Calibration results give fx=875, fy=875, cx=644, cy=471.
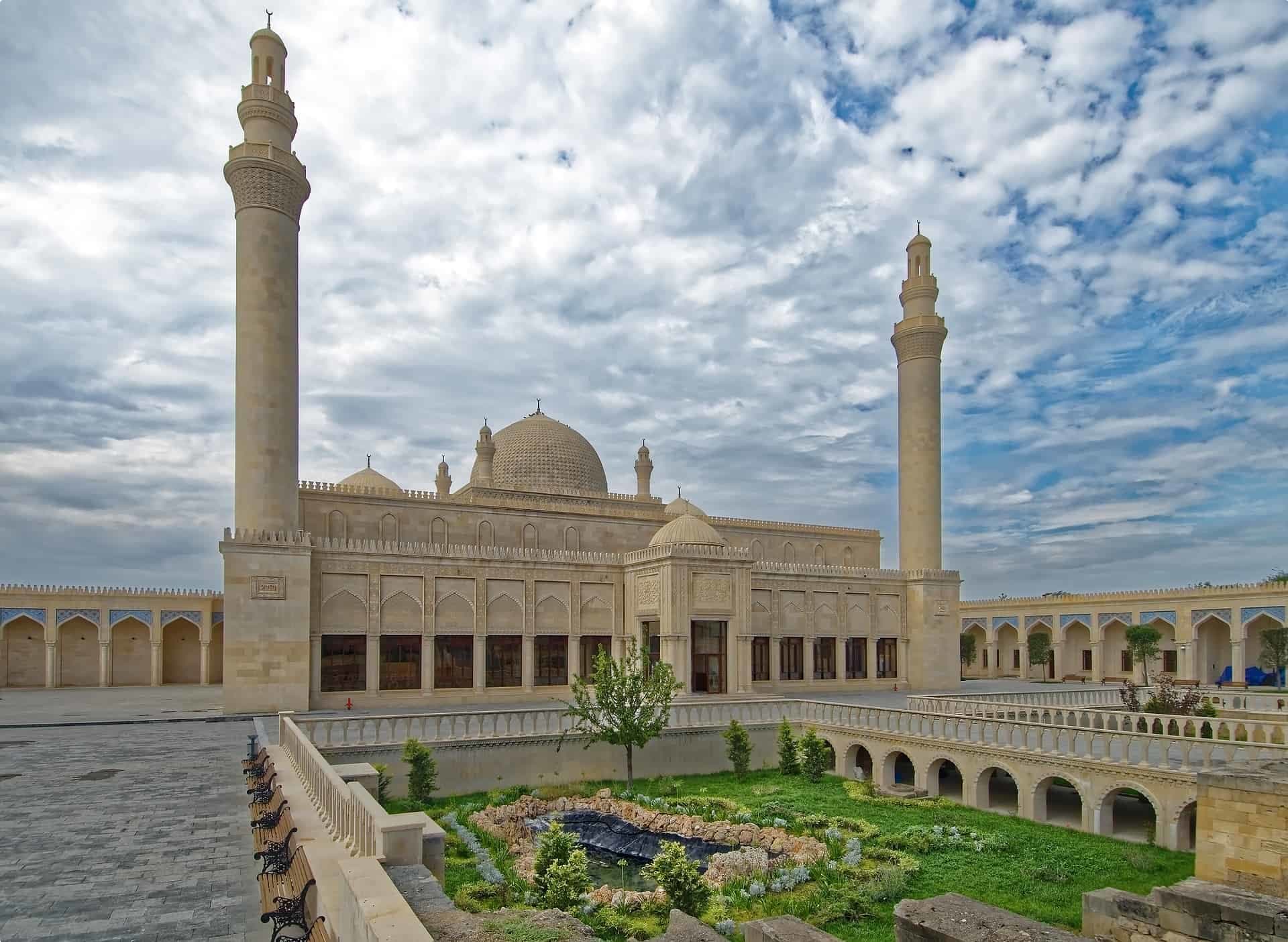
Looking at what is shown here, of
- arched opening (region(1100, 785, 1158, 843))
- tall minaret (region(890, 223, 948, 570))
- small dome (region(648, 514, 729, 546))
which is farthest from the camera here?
tall minaret (region(890, 223, 948, 570))

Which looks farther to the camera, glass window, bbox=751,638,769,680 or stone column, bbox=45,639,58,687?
stone column, bbox=45,639,58,687

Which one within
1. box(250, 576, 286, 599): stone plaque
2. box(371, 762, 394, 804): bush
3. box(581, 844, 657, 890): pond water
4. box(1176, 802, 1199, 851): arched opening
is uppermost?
box(250, 576, 286, 599): stone plaque

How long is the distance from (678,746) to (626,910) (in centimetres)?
1000

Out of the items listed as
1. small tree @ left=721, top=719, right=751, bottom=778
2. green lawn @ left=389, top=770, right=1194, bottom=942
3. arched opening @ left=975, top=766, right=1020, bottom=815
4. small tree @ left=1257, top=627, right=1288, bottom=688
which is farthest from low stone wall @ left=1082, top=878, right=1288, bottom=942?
small tree @ left=1257, top=627, right=1288, bottom=688

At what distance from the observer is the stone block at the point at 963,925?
6.86 metres

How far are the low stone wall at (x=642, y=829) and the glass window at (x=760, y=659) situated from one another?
14.6 m

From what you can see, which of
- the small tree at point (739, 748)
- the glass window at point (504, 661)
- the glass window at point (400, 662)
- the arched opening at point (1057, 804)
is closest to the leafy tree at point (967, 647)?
the glass window at point (504, 661)

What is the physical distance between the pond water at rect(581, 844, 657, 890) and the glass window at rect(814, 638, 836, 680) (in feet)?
67.7

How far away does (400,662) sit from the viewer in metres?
28.0

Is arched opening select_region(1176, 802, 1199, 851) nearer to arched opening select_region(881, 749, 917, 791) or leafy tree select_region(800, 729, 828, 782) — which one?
arched opening select_region(881, 749, 917, 791)

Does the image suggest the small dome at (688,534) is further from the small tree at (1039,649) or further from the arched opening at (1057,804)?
the small tree at (1039,649)

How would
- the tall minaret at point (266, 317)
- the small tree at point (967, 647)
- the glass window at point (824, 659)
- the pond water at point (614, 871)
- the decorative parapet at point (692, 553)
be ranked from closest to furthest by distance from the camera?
the pond water at point (614, 871) → the tall minaret at point (266, 317) → the decorative parapet at point (692, 553) → the glass window at point (824, 659) → the small tree at point (967, 647)

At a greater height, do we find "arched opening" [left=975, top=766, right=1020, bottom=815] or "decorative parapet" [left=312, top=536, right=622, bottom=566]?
"decorative parapet" [left=312, top=536, right=622, bottom=566]

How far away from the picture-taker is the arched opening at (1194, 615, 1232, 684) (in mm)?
42375
